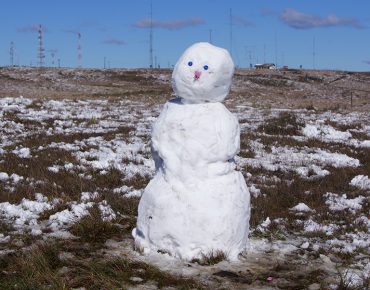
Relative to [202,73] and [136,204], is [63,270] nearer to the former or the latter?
[202,73]

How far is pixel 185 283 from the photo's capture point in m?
5.42

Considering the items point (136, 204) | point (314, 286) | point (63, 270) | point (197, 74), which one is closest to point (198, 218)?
point (314, 286)

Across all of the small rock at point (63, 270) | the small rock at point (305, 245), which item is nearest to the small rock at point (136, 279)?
the small rock at point (63, 270)

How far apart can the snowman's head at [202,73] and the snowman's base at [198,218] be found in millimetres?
1068

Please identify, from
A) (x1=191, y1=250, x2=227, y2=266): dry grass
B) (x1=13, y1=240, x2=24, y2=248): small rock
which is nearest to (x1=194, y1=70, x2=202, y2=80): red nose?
(x1=191, y1=250, x2=227, y2=266): dry grass

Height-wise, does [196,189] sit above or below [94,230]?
above

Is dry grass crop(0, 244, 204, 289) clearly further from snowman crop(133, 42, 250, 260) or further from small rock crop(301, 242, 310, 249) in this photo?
small rock crop(301, 242, 310, 249)

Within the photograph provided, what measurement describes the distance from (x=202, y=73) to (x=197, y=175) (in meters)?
1.26

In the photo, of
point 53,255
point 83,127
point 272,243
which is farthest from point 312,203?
point 83,127

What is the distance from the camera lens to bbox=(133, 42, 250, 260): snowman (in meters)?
6.14

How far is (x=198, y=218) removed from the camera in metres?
6.09

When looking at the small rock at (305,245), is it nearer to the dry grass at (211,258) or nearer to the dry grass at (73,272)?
the dry grass at (211,258)

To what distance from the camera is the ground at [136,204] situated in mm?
5648

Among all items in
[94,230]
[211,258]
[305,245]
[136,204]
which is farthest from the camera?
[136,204]
